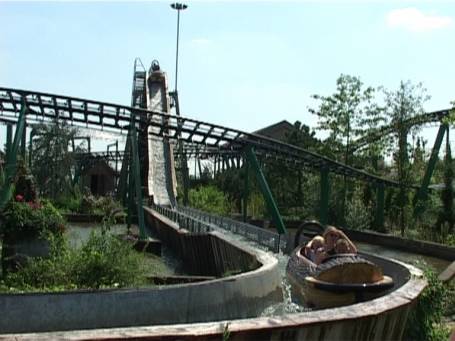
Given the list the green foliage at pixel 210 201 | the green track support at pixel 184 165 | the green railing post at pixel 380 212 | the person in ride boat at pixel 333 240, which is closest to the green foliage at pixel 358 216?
the green railing post at pixel 380 212

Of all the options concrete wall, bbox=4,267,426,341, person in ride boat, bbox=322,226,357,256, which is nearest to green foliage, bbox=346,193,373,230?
person in ride boat, bbox=322,226,357,256

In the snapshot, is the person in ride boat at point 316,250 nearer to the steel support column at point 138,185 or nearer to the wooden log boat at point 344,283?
the wooden log boat at point 344,283

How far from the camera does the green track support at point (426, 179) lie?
95.6 feet

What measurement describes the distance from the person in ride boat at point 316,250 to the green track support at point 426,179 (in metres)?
19.6

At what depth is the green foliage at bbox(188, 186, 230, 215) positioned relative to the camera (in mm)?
35959

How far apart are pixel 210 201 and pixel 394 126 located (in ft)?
38.2

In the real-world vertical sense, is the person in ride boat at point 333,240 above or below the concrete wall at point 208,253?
above

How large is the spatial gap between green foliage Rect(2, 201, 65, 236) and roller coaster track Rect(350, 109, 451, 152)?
68.9 feet

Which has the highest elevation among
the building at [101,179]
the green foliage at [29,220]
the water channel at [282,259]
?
the building at [101,179]

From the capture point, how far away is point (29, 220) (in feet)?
33.0

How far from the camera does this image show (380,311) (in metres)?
5.57

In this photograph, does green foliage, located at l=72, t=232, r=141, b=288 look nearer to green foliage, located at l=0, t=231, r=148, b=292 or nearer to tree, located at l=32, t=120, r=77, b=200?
green foliage, located at l=0, t=231, r=148, b=292

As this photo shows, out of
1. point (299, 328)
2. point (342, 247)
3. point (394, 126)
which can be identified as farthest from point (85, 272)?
point (394, 126)

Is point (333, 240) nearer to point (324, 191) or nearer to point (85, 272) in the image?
point (85, 272)
